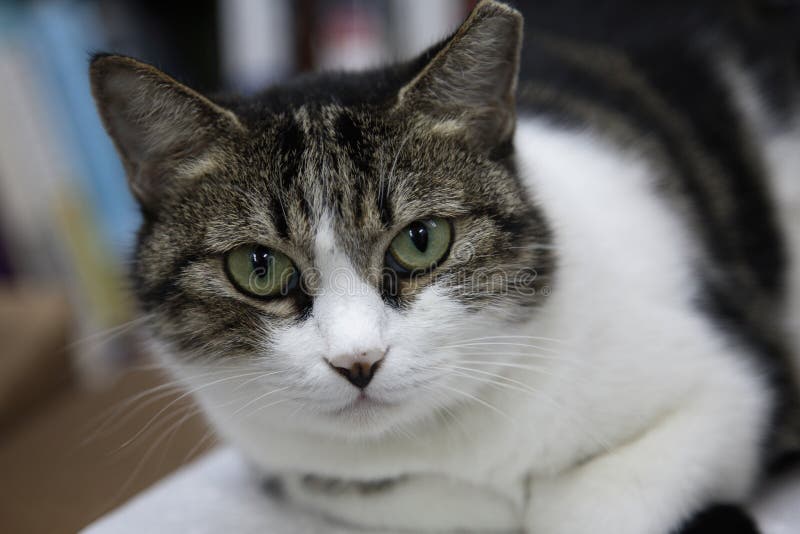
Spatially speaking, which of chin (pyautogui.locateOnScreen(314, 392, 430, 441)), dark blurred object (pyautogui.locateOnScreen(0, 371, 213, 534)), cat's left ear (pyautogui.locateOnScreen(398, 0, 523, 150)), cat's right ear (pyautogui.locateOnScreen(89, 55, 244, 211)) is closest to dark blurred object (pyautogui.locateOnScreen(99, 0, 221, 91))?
dark blurred object (pyautogui.locateOnScreen(0, 371, 213, 534))

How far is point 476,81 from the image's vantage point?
2.97ft

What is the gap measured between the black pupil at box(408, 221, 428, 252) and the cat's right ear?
23cm

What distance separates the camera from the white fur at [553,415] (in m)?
0.85

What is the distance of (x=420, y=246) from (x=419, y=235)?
12 mm

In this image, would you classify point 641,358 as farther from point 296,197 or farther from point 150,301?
point 150,301

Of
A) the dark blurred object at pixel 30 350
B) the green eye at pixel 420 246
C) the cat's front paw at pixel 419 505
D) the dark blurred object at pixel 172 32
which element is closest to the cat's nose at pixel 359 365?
the green eye at pixel 420 246

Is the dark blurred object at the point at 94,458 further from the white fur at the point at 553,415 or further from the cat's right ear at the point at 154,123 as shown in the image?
the cat's right ear at the point at 154,123

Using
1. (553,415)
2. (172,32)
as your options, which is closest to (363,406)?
(553,415)

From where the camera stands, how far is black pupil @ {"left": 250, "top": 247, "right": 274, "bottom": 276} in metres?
0.85

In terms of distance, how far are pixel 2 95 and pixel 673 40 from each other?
1931 millimetres

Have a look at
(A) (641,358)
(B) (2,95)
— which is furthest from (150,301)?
(B) (2,95)

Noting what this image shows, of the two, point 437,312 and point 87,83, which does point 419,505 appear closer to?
point 437,312

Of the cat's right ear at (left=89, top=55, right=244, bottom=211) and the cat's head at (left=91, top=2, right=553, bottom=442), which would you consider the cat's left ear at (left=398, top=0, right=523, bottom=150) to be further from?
the cat's right ear at (left=89, top=55, right=244, bottom=211)

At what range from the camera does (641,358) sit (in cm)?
94
